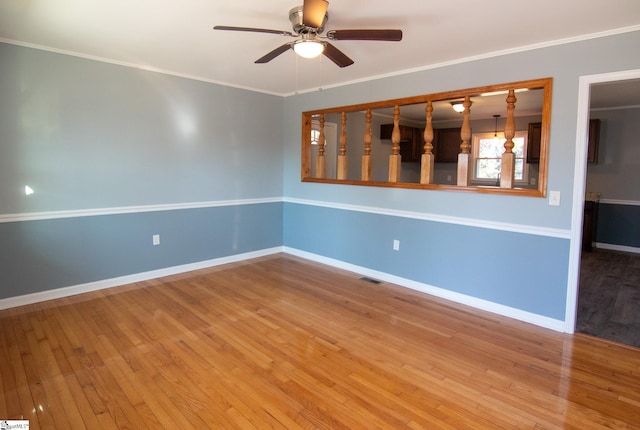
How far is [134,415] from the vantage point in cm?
198

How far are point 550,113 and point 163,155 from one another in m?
3.86

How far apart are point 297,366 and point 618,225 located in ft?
20.4

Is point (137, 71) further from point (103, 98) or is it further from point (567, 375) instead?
point (567, 375)

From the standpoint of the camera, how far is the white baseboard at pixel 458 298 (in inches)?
125

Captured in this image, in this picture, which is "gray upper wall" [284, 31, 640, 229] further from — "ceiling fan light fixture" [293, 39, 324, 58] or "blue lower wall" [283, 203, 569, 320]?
"ceiling fan light fixture" [293, 39, 324, 58]

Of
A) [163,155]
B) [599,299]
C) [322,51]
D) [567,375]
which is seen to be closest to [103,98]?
[163,155]

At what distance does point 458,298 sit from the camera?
12.1 ft

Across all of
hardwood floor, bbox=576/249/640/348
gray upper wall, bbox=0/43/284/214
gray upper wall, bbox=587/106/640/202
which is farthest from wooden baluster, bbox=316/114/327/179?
gray upper wall, bbox=587/106/640/202

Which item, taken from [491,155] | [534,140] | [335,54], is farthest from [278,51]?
[491,155]

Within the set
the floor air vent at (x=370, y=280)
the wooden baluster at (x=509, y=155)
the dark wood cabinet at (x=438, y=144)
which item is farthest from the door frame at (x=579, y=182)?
the dark wood cabinet at (x=438, y=144)

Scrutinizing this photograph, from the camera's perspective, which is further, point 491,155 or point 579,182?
point 491,155

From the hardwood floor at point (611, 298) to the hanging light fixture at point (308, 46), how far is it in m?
3.09

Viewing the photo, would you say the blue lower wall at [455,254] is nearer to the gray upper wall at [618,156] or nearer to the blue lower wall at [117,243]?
the blue lower wall at [117,243]

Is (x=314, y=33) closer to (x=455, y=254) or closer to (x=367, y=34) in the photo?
(x=367, y=34)
